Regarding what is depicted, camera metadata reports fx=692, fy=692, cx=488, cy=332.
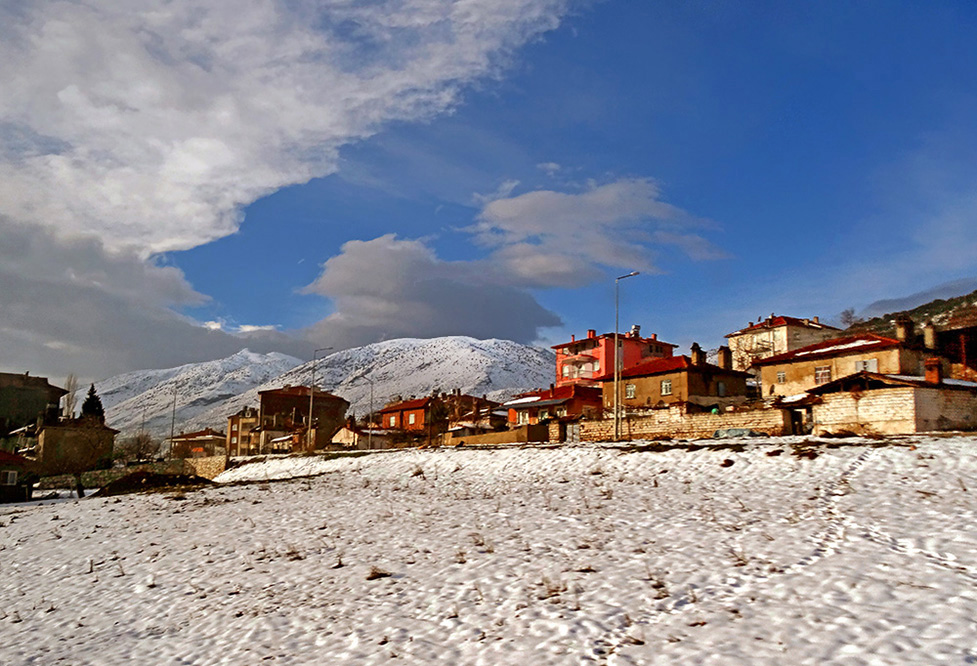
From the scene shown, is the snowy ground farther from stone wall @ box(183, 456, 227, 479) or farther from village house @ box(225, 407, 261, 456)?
village house @ box(225, 407, 261, 456)

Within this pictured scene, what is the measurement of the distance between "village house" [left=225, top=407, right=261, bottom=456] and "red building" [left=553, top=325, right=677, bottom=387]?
6078 cm

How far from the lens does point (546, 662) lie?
9.91 metres

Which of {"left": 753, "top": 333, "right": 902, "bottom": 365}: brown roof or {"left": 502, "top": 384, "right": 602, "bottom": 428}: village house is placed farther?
{"left": 502, "top": 384, "right": 602, "bottom": 428}: village house

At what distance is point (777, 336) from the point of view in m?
104

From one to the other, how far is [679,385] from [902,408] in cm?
2553

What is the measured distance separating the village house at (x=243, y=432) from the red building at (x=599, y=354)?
199 feet

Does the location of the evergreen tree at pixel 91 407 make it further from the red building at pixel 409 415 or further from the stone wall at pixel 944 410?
the stone wall at pixel 944 410

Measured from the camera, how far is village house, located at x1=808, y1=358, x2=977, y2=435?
3997 cm

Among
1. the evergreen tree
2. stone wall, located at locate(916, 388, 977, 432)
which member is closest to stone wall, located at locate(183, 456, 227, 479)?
stone wall, located at locate(916, 388, 977, 432)

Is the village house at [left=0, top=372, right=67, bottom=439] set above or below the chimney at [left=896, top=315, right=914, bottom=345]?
below

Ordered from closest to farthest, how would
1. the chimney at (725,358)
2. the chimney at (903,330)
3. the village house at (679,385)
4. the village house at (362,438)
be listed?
the chimney at (903,330)
the village house at (679,385)
the chimney at (725,358)
the village house at (362,438)

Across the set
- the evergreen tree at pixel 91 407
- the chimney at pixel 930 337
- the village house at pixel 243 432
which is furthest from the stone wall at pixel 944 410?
the evergreen tree at pixel 91 407

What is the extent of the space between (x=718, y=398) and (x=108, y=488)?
52.4m

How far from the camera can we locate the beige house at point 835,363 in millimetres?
56469
